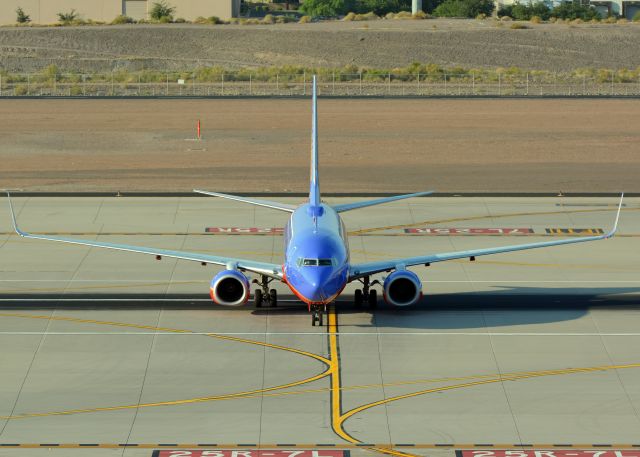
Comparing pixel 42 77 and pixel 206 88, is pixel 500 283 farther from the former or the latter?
pixel 42 77

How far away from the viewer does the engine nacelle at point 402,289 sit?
42812 mm

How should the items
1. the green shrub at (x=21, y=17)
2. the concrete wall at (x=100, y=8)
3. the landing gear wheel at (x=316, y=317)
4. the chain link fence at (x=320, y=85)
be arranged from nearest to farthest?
the landing gear wheel at (x=316, y=317) < the chain link fence at (x=320, y=85) < the green shrub at (x=21, y=17) < the concrete wall at (x=100, y=8)

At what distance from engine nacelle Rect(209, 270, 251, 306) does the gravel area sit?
369 feet

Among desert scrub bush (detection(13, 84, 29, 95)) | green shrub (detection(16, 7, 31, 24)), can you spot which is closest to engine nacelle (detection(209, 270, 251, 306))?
desert scrub bush (detection(13, 84, 29, 95))

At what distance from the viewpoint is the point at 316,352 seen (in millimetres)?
38906

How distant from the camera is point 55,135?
94000 millimetres

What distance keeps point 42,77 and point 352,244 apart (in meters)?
90.9

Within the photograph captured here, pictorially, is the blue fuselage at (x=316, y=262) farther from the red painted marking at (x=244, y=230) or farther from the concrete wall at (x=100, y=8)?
the concrete wall at (x=100, y=8)

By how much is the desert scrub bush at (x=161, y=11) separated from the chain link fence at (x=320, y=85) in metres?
40.8

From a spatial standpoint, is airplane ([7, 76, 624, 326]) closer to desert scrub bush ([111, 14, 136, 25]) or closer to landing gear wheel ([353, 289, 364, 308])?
landing gear wheel ([353, 289, 364, 308])

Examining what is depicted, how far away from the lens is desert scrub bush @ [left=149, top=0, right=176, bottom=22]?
185m

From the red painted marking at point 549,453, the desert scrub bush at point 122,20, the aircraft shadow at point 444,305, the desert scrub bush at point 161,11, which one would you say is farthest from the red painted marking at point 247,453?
the desert scrub bush at point 161,11

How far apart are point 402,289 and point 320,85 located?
90.3m

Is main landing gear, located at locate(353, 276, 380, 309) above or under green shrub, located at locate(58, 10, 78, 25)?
under
